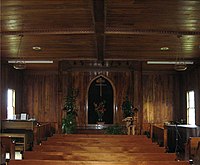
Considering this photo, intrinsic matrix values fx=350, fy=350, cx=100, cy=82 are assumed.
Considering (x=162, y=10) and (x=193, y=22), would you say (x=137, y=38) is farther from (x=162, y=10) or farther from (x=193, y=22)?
(x=162, y=10)

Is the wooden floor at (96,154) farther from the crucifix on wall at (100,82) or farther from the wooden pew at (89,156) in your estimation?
the crucifix on wall at (100,82)

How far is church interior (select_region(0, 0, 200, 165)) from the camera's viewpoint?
257 inches

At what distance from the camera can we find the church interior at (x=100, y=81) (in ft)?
21.4

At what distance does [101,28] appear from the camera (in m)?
7.66

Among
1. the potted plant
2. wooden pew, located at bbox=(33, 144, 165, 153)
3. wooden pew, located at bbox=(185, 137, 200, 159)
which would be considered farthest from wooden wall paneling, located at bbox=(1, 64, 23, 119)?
wooden pew, located at bbox=(185, 137, 200, 159)

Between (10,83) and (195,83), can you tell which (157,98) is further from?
(10,83)

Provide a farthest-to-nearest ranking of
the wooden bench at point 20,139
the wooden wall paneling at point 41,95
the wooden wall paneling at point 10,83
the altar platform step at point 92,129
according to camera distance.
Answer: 1. the wooden wall paneling at point 41,95
2. the altar platform step at point 92,129
3. the wooden wall paneling at point 10,83
4. the wooden bench at point 20,139

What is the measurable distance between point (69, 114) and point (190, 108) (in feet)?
17.4

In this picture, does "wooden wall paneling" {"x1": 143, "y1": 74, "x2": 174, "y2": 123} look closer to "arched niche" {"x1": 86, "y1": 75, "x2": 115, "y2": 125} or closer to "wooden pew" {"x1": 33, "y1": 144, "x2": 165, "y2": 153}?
"arched niche" {"x1": 86, "y1": 75, "x2": 115, "y2": 125}

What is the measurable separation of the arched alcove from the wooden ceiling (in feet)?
9.69

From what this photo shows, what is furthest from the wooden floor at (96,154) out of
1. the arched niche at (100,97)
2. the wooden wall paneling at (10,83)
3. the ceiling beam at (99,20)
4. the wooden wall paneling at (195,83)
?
the arched niche at (100,97)

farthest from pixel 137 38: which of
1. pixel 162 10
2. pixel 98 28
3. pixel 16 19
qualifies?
pixel 16 19

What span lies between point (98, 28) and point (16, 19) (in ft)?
5.75

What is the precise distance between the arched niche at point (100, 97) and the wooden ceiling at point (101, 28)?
116 inches
